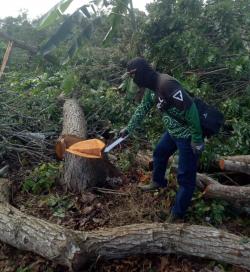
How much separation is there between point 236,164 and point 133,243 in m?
1.64

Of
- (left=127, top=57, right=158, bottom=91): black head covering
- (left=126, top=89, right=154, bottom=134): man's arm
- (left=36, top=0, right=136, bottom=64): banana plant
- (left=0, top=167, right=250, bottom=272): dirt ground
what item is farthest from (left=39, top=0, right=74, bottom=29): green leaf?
(left=127, top=57, right=158, bottom=91): black head covering

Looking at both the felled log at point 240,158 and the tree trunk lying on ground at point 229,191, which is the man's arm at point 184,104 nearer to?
the tree trunk lying on ground at point 229,191

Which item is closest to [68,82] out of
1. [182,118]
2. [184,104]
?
[182,118]

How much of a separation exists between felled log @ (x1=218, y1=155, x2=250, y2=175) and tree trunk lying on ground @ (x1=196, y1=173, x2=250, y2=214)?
286 mm

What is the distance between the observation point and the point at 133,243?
365 cm

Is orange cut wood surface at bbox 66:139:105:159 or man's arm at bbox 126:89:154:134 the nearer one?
man's arm at bbox 126:89:154:134

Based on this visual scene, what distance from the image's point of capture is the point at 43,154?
18.6ft

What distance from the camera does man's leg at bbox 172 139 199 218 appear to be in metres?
3.69

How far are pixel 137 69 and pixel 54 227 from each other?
1.84 m

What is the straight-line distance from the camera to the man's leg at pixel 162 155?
408 cm

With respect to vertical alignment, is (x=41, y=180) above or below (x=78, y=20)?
below

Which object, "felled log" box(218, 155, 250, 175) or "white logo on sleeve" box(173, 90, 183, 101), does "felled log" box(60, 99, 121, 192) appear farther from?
"white logo on sleeve" box(173, 90, 183, 101)

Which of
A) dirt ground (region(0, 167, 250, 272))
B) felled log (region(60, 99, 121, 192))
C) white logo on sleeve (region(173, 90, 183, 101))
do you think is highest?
white logo on sleeve (region(173, 90, 183, 101))

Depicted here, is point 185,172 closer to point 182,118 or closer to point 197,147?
point 197,147
